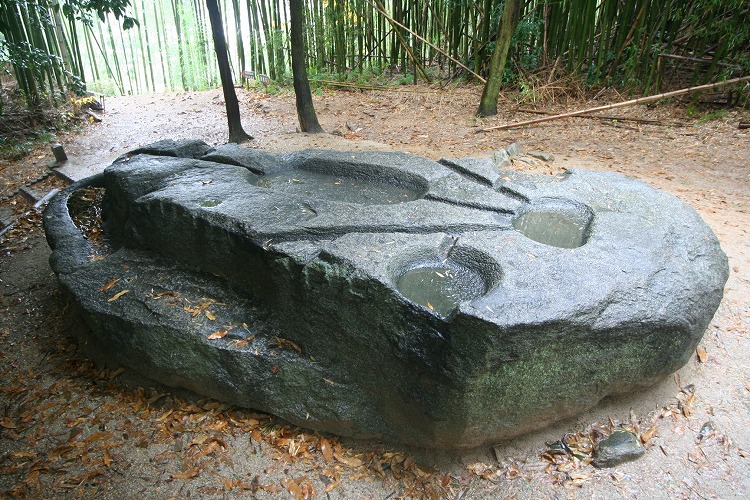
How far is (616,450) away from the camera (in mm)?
1979

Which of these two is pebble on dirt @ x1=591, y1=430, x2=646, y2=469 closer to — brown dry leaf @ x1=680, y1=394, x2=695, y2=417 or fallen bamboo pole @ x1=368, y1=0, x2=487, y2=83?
brown dry leaf @ x1=680, y1=394, x2=695, y2=417

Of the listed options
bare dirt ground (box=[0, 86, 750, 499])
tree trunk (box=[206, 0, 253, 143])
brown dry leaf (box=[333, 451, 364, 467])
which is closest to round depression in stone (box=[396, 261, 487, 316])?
bare dirt ground (box=[0, 86, 750, 499])

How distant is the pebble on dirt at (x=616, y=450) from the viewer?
197 centimetres

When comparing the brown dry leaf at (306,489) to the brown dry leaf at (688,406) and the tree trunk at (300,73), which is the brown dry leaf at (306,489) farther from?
the tree trunk at (300,73)

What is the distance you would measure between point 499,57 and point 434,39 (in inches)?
91.6

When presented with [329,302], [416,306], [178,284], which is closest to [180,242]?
[178,284]

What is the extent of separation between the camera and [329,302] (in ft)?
6.64

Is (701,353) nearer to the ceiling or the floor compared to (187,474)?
nearer to the ceiling

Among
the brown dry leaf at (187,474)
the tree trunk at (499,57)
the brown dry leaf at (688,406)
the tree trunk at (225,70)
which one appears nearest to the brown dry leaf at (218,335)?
the brown dry leaf at (187,474)

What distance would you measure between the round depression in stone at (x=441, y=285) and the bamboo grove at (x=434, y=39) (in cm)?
267

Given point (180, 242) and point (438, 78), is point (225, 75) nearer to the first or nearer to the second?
point (180, 242)

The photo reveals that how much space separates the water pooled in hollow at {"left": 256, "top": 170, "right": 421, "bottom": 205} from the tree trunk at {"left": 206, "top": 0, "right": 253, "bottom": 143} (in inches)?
99.4

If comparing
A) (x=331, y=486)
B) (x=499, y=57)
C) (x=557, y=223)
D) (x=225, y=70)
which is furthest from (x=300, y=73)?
(x=331, y=486)

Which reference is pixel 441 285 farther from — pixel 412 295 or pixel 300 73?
pixel 300 73
